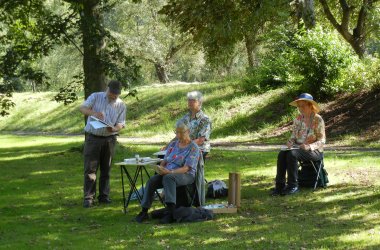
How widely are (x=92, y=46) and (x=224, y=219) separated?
30.1ft

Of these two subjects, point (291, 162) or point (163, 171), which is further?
point (291, 162)

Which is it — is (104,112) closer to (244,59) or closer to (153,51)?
(153,51)

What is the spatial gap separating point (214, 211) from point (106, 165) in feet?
7.38

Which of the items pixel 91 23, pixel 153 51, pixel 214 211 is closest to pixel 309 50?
pixel 91 23

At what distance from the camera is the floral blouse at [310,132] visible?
1084cm

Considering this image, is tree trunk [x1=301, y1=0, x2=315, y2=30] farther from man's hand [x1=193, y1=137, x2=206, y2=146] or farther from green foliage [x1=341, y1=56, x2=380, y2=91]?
man's hand [x1=193, y1=137, x2=206, y2=146]

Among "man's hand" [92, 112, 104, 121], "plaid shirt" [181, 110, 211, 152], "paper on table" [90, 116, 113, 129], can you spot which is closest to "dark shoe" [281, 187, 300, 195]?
"plaid shirt" [181, 110, 211, 152]

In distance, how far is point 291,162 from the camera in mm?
10492

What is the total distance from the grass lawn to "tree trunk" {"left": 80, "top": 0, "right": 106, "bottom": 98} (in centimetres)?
340

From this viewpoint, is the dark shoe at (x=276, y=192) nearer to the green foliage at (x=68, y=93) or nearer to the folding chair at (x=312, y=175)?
the folding chair at (x=312, y=175)

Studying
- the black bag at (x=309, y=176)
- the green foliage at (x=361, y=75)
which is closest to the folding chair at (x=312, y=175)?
the black bag at (x=309, y=176)

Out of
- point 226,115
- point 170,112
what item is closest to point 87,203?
point 226,115

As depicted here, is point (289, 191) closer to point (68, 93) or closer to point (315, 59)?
point (68, 93)

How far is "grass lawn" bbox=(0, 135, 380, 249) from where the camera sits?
7.48 meters
